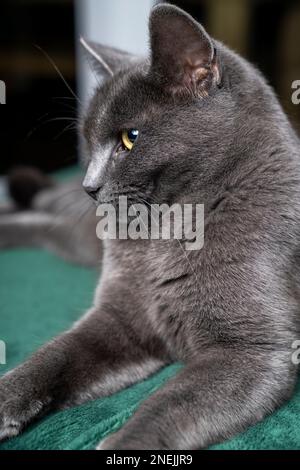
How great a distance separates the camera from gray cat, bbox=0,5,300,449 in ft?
3.18

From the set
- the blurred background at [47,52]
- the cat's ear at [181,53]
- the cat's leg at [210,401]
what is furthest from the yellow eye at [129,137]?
the blurred background at [47,52]

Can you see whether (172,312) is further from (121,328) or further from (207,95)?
(207,95)

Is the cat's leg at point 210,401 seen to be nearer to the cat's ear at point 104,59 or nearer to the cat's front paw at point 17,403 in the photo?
the cat's front paw at point 17,403

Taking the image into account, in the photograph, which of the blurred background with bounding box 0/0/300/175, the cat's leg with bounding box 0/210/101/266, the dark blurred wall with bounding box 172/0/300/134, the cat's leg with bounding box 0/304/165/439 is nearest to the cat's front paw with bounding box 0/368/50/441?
the cat's leg with bounding box 0/304/165/439

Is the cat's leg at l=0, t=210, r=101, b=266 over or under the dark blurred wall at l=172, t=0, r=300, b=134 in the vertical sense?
under

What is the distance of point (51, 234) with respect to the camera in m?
1.99

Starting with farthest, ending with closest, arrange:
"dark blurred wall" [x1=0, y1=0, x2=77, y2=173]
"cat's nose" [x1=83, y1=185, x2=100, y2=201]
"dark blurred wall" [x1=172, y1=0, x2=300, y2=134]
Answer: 1. "dark blurred wall" [x1=172, y1=0, x2=300, y2=134]
2. "dark blurred wall" [x1=0, y1=0, x2=77, y2=173]
3. "cat's nose" [x1=83, y1=185, x2=100, y2=201]

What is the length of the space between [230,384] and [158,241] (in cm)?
33

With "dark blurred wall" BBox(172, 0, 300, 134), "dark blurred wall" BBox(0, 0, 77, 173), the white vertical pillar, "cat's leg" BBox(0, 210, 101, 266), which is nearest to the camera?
"cat's leg" BBox(0, 210, 101, 266)

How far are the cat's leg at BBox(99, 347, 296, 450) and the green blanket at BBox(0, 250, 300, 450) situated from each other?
0.11ft

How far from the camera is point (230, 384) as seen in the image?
922 mm

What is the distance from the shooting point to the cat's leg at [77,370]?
0.97 meters

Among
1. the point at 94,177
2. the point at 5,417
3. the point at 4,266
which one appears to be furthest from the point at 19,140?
the point at 5,417

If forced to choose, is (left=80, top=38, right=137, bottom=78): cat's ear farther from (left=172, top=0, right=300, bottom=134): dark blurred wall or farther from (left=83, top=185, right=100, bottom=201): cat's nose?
(left=172, top=0, right=300, bottom=134): dark blurred wall
